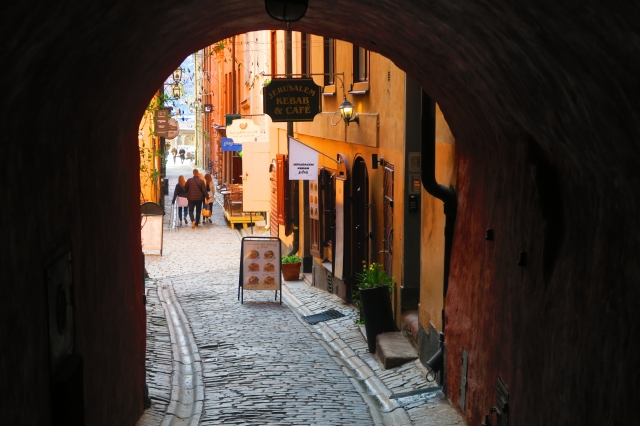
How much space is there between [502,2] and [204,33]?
4.79m

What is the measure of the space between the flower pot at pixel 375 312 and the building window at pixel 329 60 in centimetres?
586

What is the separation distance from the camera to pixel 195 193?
28.0 metres

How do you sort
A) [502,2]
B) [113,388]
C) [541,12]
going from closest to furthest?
1. [541,12]
2. [502,2]
3. [113,388]

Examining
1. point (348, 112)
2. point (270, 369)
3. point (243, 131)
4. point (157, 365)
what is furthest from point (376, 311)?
point (243, 131)

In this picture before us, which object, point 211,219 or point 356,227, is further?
point 211,219

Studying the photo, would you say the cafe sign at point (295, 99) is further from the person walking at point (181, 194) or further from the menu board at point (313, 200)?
the person walking at point (181, 194)

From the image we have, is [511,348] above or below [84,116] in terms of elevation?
below

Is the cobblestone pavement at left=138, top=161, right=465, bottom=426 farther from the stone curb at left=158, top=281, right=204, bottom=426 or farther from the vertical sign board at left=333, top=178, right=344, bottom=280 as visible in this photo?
the vertical sign board at left=333, top=178, right=344, bottom=280

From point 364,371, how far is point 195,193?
17854 millimetres

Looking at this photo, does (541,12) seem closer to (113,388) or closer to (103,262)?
(103,262)

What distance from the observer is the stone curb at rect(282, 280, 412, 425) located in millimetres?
9125

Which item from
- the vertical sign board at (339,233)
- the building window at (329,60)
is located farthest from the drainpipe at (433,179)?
the building window at (329,60)

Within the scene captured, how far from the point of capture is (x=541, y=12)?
152 inches

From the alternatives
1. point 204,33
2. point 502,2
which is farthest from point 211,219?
point 502,2
